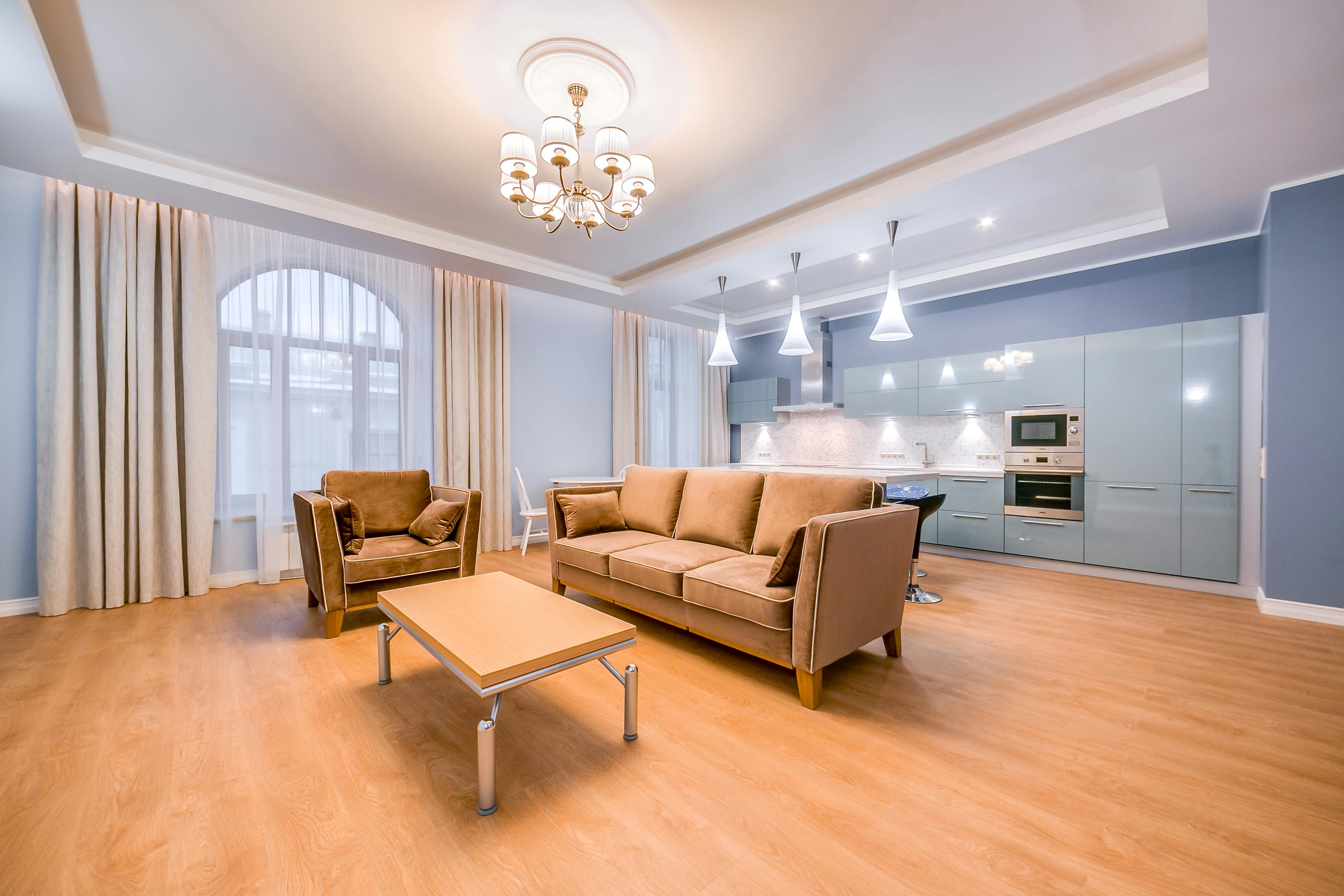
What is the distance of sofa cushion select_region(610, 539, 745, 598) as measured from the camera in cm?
276

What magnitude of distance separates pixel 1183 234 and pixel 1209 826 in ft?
14.7

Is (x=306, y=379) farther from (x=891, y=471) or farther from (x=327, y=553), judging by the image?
(x=891, y=471)

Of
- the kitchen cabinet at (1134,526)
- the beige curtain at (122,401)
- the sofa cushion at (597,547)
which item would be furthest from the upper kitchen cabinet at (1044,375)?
the beige curtain at (122,401)

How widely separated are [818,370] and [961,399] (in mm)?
1793

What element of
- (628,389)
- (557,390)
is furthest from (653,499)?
(628,389)

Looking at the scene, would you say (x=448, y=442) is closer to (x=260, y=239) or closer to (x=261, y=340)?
(x=261, y=340)

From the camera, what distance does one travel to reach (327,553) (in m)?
2.93

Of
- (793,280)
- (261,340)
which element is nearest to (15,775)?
(261,340)

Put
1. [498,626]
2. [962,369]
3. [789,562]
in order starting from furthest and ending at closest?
[962,369]
[789,562]
[498,626]

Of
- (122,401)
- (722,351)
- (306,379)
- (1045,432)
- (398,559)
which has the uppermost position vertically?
(722,351)

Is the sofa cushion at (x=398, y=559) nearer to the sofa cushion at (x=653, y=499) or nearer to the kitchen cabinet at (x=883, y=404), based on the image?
the sofa cushion at (x=653, y=499)

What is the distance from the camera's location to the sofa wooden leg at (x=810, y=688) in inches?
85.0

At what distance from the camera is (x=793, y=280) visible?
575cm

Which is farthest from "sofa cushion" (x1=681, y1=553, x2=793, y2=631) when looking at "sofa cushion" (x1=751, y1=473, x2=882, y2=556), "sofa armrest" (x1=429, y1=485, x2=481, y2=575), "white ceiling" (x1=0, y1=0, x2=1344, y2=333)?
"white ceiling" (x1=0, y1=0, x2=1344, y2=333)
